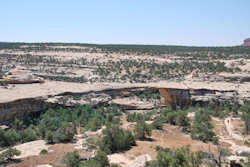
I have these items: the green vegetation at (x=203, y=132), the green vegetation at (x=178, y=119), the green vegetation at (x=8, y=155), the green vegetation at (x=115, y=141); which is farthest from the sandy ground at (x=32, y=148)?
the green vegetation at (x=203, y=132)

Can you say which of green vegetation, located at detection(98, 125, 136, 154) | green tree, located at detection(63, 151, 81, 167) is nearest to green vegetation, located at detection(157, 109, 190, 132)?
green vegetation, located at detection(98, 125, 136, 154)

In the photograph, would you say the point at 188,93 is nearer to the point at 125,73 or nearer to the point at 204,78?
the point at 204,78

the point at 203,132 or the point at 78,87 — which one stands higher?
the point at 78,87

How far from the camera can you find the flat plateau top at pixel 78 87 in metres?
32.5

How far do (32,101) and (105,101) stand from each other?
9.31 meters

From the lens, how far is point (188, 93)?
37.1 meters

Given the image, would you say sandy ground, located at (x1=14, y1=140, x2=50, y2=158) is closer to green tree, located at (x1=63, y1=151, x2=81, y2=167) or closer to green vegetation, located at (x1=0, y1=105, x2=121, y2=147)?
green vegetation, located at (x1=0, y1=105, x2=121, y2=147)

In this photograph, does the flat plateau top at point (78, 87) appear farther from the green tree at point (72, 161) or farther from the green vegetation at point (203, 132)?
the green tree at point (72, 161)

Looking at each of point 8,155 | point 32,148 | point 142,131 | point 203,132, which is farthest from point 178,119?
point 8,155

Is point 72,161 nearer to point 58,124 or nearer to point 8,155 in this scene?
point 8,155

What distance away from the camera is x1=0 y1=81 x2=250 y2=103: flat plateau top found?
3247cm

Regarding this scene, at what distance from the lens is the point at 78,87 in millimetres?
37969

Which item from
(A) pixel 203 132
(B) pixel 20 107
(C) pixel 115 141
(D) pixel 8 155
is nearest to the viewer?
(D) pixel 8 155

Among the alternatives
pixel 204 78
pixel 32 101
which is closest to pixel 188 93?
pixel 204 78
